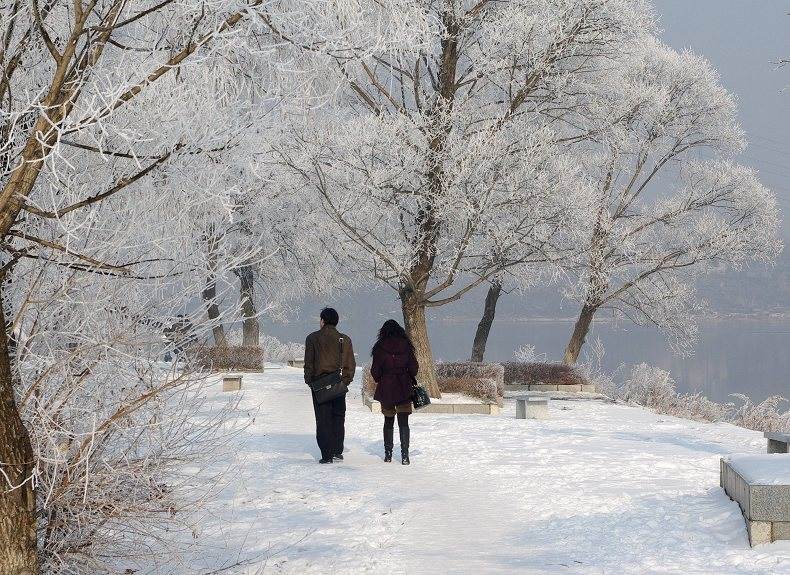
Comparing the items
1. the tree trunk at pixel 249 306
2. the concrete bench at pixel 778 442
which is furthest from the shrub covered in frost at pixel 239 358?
the concrete bench at pixel 778 442

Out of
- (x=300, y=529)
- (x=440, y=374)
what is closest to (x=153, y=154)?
(x=300, y=529)

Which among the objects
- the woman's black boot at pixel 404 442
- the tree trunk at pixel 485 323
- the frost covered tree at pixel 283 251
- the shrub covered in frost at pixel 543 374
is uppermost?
the frost covered tree at pixel 283 251

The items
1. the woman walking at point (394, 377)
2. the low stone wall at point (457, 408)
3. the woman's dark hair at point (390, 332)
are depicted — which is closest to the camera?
the woman walking at point (394, 377)

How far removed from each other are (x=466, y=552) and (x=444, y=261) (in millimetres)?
11375

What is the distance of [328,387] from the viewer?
11.1 m

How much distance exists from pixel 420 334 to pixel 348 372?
26.4 ft

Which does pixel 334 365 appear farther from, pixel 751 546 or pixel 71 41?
pixel 71 41

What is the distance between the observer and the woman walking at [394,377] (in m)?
11.4

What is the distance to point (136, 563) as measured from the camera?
275 inches

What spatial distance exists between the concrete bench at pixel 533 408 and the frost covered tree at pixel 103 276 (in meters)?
11.6

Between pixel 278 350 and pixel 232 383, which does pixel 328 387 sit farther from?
pixel 278 350

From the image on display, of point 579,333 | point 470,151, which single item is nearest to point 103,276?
point 470,151

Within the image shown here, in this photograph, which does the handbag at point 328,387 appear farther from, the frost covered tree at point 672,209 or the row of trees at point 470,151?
the frost covered tree at point 672,209

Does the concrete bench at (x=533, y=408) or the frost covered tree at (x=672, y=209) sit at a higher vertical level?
the frost covered tree at (x=672, y=209)
